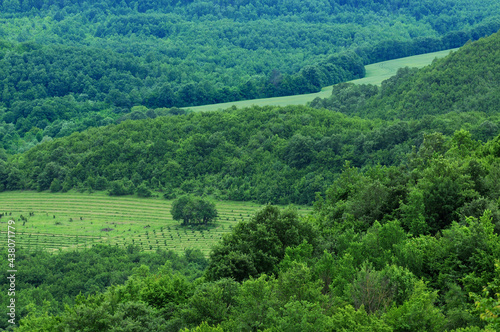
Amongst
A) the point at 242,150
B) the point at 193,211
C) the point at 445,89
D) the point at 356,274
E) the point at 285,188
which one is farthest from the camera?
the point at 445,89

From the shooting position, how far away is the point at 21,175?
116 metres

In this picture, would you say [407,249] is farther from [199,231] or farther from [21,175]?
[21,175]

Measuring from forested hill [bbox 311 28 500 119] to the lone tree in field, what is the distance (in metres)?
46.8

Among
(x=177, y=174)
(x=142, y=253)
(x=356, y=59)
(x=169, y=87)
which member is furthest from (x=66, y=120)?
(x=142, y=253)

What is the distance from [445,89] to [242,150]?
39910mm

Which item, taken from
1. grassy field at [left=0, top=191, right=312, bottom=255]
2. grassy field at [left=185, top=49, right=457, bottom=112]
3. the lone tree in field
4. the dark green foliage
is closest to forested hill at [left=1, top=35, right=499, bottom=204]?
grassy field at [left=0, top=191, right=312, bottom=255]

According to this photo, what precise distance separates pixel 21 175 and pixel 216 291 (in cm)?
8580

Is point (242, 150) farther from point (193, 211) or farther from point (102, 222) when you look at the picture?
point (102, 222)

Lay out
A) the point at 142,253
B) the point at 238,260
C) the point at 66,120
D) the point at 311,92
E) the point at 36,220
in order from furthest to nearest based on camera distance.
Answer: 1. the point at 311,92
2. the point at 66,120
3. the point at 36,220
4. the point at 142,253
5. the point at 238,260

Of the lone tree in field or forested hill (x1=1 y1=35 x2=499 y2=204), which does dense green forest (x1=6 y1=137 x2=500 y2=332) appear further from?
forested hill (x1=1 y1=35 x2=499 y2=204)

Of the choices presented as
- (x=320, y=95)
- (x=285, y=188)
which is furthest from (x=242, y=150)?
(x=320, y=95)

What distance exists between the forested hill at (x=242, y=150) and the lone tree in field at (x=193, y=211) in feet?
37.7

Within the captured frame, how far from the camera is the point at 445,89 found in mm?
127500

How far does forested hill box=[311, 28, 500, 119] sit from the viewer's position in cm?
12175
